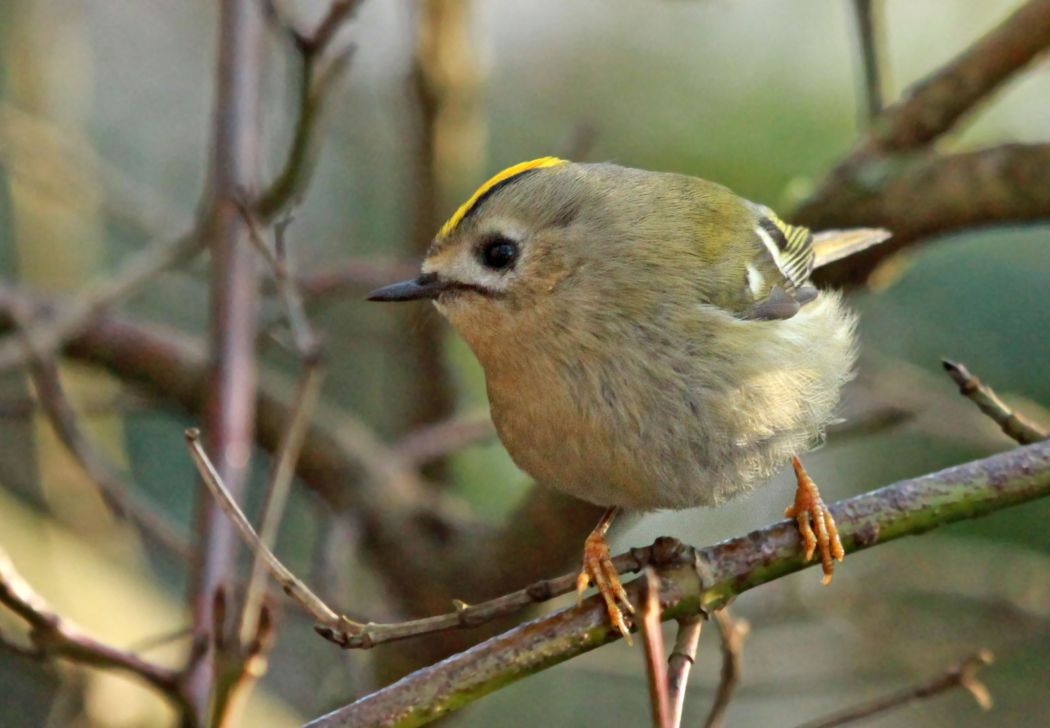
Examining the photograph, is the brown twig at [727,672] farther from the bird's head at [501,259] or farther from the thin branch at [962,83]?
the thin branch at [962,83]

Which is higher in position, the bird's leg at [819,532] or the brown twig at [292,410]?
the brown twig at [292,410]

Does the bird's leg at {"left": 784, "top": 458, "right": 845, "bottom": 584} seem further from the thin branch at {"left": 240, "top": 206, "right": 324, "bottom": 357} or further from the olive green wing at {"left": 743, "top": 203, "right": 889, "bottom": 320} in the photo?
the thin branch at {"left": 240, "top": 206, "right": 324, "bottom": 357}

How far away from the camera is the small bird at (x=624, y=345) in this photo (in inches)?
63.1

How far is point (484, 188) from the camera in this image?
1774 millimetres

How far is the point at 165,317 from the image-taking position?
4059 millimetres

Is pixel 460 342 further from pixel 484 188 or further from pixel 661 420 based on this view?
pixel 661 420

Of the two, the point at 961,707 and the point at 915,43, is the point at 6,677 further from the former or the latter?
the point at 915,43

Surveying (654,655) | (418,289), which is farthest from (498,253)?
(654,655)

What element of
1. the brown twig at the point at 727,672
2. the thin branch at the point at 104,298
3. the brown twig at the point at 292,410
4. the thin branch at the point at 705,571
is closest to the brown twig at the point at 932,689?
the brown twig at the point at 727,672

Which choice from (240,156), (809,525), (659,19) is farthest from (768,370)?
(659,19)

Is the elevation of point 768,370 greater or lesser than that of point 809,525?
greater

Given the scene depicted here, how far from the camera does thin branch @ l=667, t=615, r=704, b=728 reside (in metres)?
1.20

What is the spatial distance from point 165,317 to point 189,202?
68 cm

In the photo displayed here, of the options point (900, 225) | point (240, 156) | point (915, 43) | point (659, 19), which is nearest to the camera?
point (240, 156)
